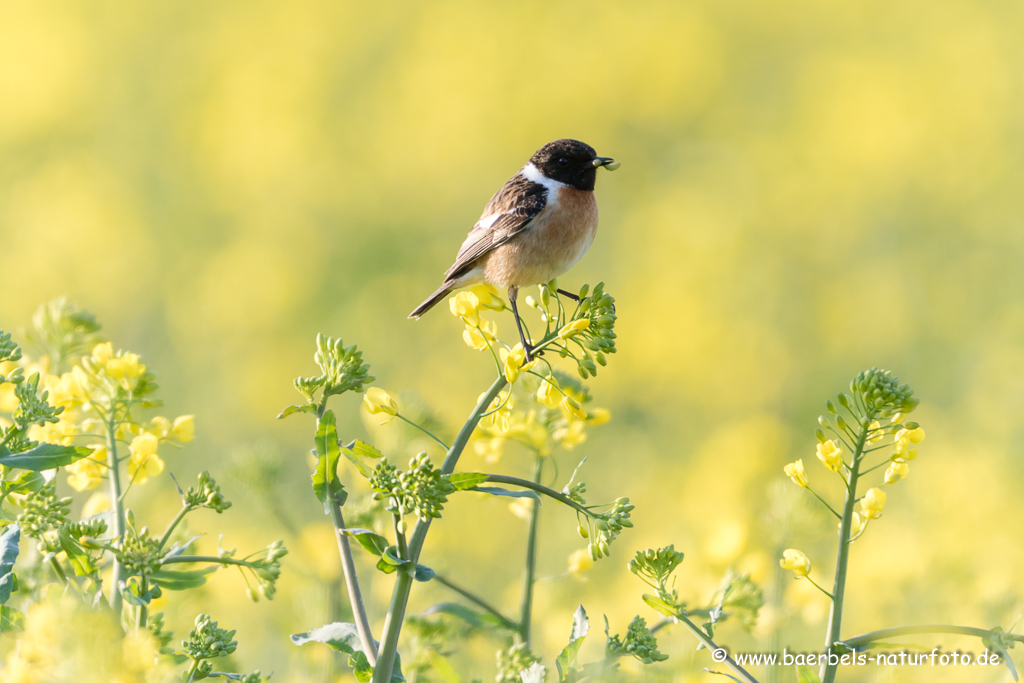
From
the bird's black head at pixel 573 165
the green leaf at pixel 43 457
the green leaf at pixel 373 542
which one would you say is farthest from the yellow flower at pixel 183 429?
the bird's black head at pixel 573 165

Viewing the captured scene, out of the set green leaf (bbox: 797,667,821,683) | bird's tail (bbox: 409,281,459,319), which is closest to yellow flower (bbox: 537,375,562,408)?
green leaf (bbox: 797,667,821,683)

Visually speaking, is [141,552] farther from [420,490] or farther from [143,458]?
[420,490]

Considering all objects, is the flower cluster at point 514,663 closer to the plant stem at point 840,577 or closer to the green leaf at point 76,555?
the plant stem at point 840,577

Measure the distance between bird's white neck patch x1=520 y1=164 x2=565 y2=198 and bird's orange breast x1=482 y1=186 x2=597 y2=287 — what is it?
6cm

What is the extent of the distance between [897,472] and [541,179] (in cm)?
260

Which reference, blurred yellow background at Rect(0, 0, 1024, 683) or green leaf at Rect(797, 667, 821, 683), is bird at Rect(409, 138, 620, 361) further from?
green leaf at Rect(797, 667, 821, 683)

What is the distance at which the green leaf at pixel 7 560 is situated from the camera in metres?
1.42

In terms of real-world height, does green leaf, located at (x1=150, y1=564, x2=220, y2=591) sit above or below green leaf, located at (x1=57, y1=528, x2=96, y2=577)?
above

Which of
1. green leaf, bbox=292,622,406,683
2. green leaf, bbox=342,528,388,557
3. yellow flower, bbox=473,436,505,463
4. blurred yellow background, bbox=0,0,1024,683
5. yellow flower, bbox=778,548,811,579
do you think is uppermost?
blurred yellow background, bbox=0,0,1024,683

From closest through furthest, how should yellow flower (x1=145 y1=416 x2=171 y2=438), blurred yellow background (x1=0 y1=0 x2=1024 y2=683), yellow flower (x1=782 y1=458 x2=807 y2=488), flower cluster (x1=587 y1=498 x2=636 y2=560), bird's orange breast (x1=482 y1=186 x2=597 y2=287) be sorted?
flower cluster (x1=587 y1=498 x2=636 y2=560) → yellow flower (x1=782 y1=458 x2=807 y2=488) → yellow flower (x1=145 y1=416 x2=171 y2=438) → bird's orange breast (x1=482 y1=186 x2=597 y2=287) → blurred yellow background (x1=0 y1=0 x2=1024 y2=683)

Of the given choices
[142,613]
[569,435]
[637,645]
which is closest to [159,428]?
[142,613]

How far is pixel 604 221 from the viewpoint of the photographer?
35.8 feet

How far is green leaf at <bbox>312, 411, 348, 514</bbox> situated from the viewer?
163cm

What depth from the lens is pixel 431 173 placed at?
35.9 feet
